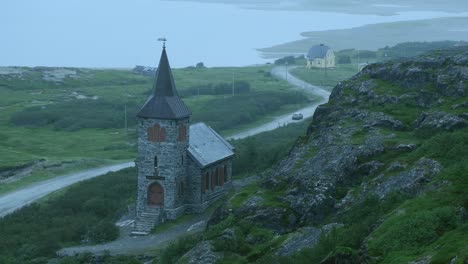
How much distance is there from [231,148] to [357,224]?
27855mm

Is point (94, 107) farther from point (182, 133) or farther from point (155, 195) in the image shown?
point (155, 195)

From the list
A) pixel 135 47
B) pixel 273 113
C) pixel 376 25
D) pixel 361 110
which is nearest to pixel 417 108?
pixel 361 110

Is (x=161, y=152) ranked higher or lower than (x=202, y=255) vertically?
higher

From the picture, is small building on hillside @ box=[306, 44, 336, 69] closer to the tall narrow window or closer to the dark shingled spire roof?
the tall narrow window

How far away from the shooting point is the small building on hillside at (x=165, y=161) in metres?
49.8

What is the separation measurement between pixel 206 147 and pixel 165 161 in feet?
14.8

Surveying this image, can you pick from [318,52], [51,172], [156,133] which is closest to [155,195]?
[156,133]

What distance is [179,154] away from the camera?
165 feet

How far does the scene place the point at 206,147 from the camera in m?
53.9

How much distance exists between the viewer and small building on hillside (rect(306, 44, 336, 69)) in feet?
451

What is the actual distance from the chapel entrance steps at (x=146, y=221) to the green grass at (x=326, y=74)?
72.9 meters

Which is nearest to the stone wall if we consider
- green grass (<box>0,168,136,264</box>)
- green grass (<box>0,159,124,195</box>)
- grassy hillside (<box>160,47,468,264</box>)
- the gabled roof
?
the gabled roof

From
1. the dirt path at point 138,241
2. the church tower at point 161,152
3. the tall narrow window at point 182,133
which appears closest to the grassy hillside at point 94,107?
the church tower at point 161,152

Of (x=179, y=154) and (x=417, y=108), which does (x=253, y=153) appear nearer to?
(x=179, y=154)
